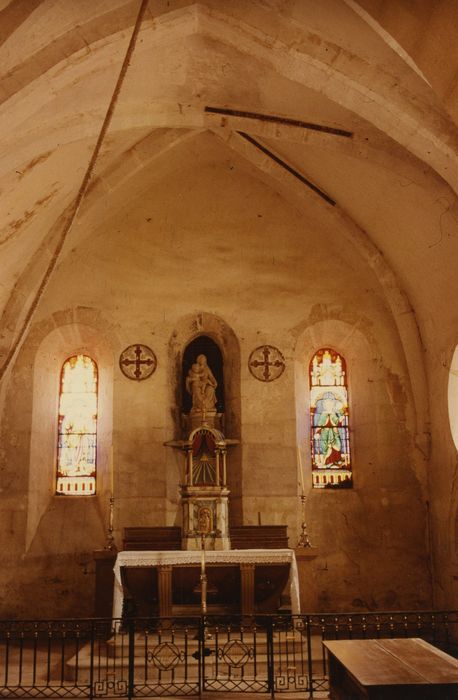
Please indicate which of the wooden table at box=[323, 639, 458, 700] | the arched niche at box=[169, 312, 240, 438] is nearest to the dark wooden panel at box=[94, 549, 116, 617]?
the arched niche at box=[169, 312, 240, 438]

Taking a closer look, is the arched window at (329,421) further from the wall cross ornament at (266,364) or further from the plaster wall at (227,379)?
the wall cross ornament at (266,364)

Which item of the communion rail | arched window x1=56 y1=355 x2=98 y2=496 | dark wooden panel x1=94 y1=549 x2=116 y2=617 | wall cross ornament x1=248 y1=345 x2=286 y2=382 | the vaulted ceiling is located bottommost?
the communion rail

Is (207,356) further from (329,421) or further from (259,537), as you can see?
(259,537)

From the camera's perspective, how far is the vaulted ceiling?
7.52 meters

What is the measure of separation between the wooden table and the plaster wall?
6.21m

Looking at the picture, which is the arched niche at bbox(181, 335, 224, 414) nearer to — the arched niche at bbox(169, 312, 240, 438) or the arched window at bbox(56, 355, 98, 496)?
the arched niche at bbox(169, 312, 240, 438)

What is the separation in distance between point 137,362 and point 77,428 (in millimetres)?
1583

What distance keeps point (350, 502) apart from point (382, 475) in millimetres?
681

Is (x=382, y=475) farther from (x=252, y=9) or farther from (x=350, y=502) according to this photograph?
(x=252, y=9)

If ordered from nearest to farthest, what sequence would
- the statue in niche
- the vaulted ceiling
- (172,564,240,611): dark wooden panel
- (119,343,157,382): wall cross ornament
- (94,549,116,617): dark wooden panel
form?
1. the vaulted ceiling
2. (172,564,240,611): dark wooden panel
3. (94,549,116,617): dark wooden panel
4. the statue in niche
5. (119,343,157,382): wall cross ornament

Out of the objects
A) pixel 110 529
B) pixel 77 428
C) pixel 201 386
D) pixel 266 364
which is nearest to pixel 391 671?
pixel 110 529

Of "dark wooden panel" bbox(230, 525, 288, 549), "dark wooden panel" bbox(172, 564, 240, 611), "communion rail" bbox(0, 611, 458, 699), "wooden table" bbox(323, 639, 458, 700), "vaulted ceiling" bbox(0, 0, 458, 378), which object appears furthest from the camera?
"dark wooden panel" bbox(230, 525, 288, 549)

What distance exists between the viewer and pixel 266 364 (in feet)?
42.1

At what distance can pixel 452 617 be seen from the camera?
11.0 m
